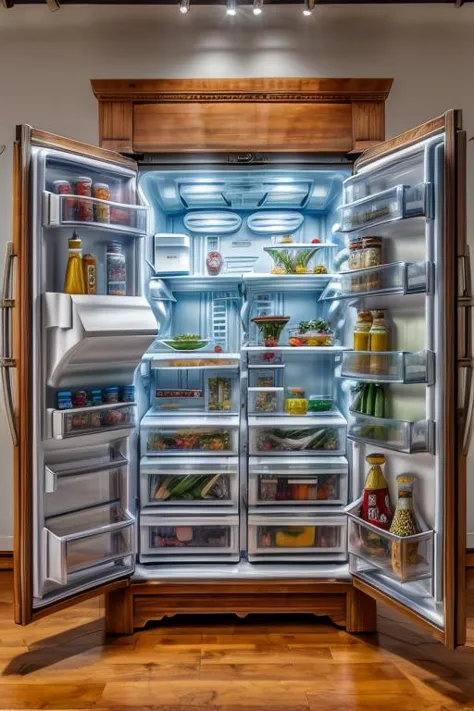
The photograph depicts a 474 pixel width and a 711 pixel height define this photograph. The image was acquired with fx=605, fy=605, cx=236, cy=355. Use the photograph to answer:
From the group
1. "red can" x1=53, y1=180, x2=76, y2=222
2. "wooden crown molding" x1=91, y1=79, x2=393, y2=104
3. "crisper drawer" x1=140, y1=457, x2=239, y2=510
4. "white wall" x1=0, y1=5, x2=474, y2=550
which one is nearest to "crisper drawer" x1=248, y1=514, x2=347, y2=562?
"crisper drawer" x1=140, y1=457, x2=239, y2=510

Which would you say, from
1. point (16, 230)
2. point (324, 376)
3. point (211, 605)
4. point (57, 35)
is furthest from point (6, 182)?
point (211, 605)

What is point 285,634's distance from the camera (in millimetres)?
2438

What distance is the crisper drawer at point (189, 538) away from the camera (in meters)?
2.55

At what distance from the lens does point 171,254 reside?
2.69 meters

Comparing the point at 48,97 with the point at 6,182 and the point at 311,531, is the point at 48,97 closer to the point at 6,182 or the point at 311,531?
the point at 6,182

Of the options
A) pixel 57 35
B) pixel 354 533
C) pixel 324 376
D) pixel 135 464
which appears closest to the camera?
pixel 354 533

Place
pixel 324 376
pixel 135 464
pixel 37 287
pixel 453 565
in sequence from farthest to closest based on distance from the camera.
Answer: pixel 324 376, pixel 135 464, pixel 37 287, pixel 453 565

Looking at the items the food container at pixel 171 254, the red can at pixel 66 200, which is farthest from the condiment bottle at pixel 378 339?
the red can at pixel 66 200

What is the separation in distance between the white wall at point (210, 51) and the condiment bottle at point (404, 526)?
80.1 inches

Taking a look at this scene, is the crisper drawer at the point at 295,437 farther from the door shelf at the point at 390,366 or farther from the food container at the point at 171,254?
the food container at the point at 171,254

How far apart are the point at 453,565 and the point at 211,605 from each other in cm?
101

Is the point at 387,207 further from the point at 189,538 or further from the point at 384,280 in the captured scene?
the point at 189,538

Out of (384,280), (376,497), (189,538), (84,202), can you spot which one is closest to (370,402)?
(376,497)

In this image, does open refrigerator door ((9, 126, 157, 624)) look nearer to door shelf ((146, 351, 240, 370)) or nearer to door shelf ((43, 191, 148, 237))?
door shelf ((43, 191, 148, 237))
